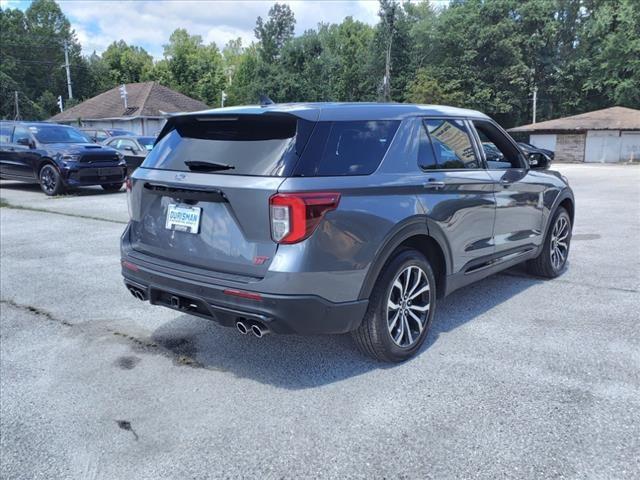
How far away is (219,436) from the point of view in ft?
9.95

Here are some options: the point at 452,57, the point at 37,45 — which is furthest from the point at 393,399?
the point at 37,45

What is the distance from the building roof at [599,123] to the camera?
1469 inches

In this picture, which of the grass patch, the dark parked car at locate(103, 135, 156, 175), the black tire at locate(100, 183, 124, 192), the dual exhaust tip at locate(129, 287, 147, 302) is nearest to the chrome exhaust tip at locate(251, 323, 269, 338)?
the dual exhaust tip at locate(129, 287, 147, 302)

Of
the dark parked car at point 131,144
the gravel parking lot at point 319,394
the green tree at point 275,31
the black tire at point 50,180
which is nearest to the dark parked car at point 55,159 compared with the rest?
the black tire at point 50,180

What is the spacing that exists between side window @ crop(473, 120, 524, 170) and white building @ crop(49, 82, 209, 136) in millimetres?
38303

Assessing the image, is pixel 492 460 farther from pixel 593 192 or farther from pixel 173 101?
pixel 173 101

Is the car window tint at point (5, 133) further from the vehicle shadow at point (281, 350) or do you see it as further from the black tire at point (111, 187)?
the vehicle shadow at point (281, 350)

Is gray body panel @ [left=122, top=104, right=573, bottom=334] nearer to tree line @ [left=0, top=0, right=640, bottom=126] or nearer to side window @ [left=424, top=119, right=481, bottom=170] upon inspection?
side window @ [left=424, top=119, right=481, bottom=170]

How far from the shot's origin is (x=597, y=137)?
1503 inches

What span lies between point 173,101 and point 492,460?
46449 millimetres

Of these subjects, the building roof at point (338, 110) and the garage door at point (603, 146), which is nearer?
the building roof at point (338, 110)

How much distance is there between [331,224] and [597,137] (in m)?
40.6

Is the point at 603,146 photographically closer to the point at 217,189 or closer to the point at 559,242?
the point at 559,242

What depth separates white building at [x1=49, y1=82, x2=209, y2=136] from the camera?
42125 mm
